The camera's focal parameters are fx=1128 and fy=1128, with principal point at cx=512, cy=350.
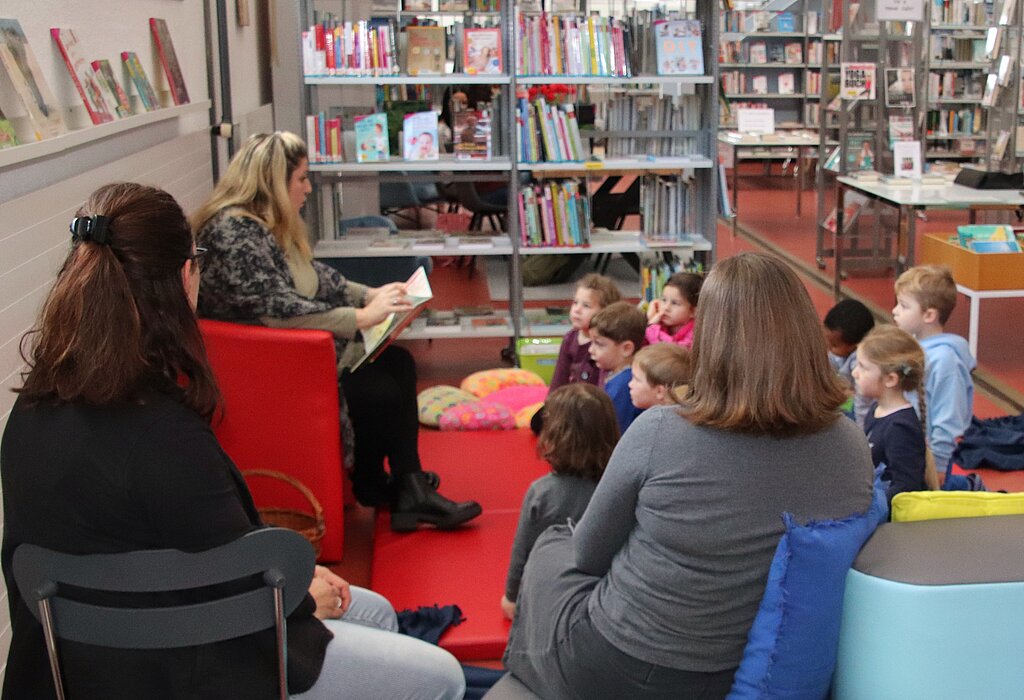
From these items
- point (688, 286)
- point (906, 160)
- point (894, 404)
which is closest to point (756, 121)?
point (906, 160)

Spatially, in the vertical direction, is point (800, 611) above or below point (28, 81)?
below

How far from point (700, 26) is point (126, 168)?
10.9 ft

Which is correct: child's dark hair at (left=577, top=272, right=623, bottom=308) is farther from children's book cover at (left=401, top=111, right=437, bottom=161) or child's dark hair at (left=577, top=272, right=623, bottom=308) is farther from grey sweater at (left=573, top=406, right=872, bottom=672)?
grey sweater at (left=573, top=406, right=872, bottom=672)

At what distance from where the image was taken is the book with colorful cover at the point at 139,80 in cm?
354

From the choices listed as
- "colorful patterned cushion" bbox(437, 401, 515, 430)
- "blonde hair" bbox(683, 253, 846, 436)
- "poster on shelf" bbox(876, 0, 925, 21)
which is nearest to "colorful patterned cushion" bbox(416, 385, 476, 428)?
"colorful patterned cushion" bbox(437, 401, 515, 430)

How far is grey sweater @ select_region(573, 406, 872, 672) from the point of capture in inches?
69.7

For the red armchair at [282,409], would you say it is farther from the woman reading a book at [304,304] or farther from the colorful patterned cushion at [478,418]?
the colorful patterned cushion at [478,418]

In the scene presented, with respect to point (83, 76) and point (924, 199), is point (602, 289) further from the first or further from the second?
point (924, 199)

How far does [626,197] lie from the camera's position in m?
7.16

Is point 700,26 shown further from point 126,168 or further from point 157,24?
point 126,168

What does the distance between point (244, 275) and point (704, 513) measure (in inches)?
72.9

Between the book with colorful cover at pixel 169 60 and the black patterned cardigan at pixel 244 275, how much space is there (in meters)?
1.04

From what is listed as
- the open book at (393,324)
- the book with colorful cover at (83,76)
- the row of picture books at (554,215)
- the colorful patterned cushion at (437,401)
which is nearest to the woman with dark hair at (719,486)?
the open book at (393,324)

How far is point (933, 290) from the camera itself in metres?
4.01
